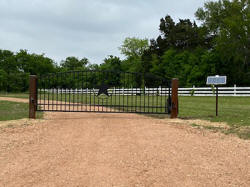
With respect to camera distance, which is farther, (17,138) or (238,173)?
(17,138)

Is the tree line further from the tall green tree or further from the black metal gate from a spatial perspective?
the black metal gate

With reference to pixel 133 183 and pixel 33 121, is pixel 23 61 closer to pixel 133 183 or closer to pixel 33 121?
pixel 33 121

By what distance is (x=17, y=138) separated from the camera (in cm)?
654

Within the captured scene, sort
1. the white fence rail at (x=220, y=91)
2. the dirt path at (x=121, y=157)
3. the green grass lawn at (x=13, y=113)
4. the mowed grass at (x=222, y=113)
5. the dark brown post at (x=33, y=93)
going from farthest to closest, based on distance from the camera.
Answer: the white fence rail at (x=220, y=91) → the green grass lawn at (x=13, y=113) → the dark brown post at (x=33, y=93) → the mowed grass at (x=222, y=113) → the dirt path at (x=121, y=157)

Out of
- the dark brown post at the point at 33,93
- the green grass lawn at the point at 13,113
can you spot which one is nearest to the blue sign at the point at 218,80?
the dark brown post at the point at 33,93

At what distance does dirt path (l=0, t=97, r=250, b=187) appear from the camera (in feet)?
12.6

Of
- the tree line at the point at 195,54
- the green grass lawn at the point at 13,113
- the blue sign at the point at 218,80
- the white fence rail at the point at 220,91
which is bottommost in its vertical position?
the green grass lawn at the point at 13,113

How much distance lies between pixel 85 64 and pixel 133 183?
231 feet

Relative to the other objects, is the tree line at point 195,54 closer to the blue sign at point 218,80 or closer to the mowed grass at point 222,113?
the mowed grass at point 222,113

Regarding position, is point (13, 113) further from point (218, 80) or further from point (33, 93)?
point (218, 80)

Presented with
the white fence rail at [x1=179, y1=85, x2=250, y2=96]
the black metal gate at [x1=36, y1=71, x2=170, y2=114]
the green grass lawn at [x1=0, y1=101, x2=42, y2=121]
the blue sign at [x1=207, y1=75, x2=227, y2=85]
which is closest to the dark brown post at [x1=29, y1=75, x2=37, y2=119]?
the black metal gate at [x1=36, y1=71, x2=170, y2=114]

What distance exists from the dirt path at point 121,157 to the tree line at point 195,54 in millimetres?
35032

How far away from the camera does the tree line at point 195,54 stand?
39125 mm

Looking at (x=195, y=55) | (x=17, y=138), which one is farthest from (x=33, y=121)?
(x=195, y=55)
